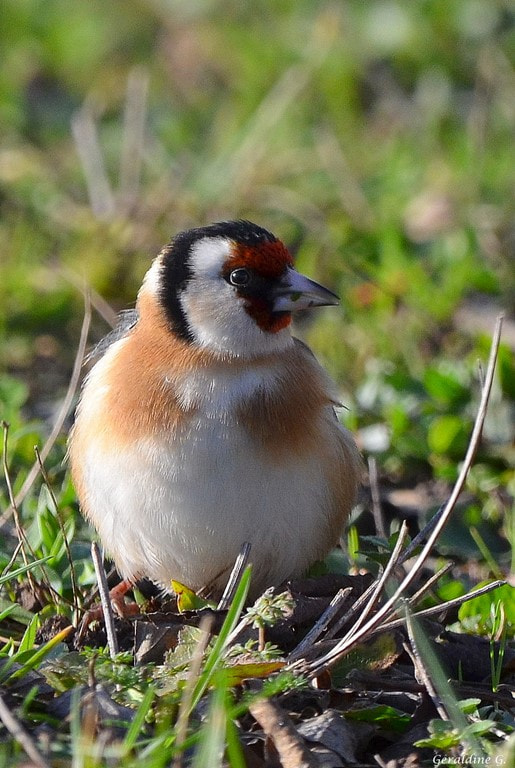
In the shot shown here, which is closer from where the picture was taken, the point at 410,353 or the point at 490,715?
the point at 490,715

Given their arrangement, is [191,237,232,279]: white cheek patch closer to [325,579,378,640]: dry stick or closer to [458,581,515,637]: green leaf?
[325,579,378,640]: dry stick

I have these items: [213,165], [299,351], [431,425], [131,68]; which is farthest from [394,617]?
[131,68]

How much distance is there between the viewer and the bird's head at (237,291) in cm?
395

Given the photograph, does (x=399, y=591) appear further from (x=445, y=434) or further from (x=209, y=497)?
(x=445, y=434)

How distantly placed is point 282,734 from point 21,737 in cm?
69

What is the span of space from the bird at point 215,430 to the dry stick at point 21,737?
99cm

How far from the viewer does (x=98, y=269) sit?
645 centimetres

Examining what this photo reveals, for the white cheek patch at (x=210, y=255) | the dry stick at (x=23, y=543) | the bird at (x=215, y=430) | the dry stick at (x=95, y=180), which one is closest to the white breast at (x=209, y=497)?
the bird at (x=215, y=430)

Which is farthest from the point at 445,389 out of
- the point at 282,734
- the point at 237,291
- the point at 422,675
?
the point at 282,734

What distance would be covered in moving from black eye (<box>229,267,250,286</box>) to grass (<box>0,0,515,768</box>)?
55cm

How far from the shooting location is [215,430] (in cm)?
362

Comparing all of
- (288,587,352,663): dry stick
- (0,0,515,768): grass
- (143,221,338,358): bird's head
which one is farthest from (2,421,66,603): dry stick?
(288,587,352,663): dry stick

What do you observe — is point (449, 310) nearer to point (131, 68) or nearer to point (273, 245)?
point (273, 245)

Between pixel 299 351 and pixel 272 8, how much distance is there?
6.60 m
